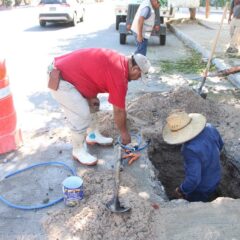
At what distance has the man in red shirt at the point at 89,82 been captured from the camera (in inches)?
148

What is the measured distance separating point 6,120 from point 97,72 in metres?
1.59

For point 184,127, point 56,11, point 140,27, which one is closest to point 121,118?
point 184,127

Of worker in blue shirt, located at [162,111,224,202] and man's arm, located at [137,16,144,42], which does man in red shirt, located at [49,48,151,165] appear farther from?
man's arm, located at [137,16,144,42]

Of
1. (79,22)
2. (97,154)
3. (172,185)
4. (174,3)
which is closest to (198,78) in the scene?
(172,185)

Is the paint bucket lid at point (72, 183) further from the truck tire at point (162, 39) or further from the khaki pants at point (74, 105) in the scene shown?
the truck tire at point (162, 39)

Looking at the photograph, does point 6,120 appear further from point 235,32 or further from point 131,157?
point 235,32

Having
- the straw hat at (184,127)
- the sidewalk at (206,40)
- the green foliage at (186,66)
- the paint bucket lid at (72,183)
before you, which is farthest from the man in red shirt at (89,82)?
the green foliage at (186,66)

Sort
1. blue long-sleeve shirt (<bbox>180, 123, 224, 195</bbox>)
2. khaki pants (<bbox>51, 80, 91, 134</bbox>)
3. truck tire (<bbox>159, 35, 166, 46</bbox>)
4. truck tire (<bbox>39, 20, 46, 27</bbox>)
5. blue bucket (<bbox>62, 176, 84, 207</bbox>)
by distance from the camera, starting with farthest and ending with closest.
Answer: truck tire (<bbox>39, 20, 46, 27</bbox>) < truck tire (<bbox>159, 35, 166, 46</bbox>) < khaki pants (<bbox>51, 80, 91, 134</bbox>) < blue long-sleeve shirt (<bbox>180, 123, 224, 195</bbox>) < blue bucket (<bbox>62, 176, 84, 207</bbox>)

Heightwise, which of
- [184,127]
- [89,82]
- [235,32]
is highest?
[89,82]

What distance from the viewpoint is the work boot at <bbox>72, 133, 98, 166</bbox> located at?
4398mm

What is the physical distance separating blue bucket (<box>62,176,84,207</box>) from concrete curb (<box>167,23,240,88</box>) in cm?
539

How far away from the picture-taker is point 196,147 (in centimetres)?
361

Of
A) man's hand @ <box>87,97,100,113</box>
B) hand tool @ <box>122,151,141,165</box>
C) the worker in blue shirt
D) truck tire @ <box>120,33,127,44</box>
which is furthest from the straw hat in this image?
truck tire @ <box>120,33,127,44</box>

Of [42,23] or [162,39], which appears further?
[42,23]
